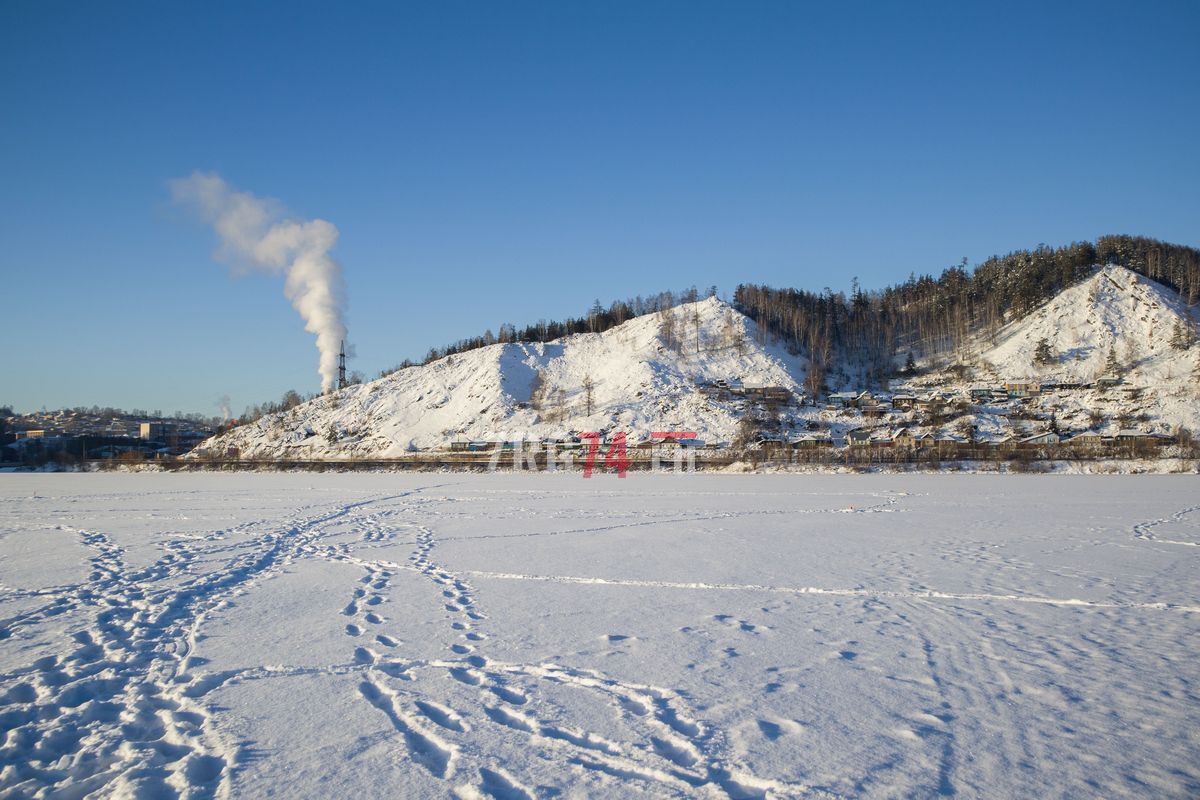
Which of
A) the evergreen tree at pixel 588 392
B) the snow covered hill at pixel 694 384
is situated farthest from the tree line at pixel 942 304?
the evergreen tree at pixel 588 392

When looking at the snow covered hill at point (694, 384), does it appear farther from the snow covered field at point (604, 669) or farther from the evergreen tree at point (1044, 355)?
the snow covered field at point (604, 669)

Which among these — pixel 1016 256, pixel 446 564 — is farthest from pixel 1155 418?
pixel 446 564

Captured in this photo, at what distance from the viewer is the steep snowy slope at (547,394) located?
80.8 metres

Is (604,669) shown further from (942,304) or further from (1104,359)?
(942,304)

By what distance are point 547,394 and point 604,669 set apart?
86780mm

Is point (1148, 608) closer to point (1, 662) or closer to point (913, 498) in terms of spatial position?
point (1, 662)

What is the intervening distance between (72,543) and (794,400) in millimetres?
75828

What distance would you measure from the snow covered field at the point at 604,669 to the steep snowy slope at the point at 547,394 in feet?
201

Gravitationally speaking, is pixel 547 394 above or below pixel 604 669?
above

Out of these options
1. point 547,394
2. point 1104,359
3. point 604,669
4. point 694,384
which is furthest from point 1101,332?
point 604,669

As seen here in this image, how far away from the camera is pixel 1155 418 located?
199 feet

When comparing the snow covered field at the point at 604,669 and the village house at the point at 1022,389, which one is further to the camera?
the village house at the point at 1022,389

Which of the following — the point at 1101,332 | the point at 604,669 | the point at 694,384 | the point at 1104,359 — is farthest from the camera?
the point at 694,384

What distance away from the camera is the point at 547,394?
92.2 m
